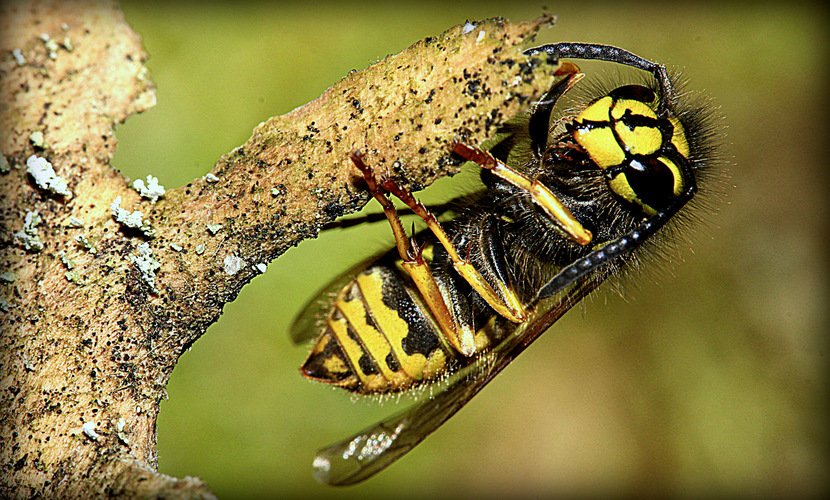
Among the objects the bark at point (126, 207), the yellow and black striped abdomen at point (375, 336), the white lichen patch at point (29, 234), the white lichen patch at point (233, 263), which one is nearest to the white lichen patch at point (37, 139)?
the bark at point (126, 207)

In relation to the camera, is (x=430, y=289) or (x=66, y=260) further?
(x=430, y=289)

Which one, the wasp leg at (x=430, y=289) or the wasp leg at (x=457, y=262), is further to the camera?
the wasp leg at (x=430, y=289)

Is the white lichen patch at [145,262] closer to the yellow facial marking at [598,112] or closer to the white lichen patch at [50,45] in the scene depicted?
the white lichen patch at [50,45]

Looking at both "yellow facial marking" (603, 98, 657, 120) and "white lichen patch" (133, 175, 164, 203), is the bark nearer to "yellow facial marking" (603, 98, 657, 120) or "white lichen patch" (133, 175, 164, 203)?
"white lichen patch" (133, 175, 164, 203)

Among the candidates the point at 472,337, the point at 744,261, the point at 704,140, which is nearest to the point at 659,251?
the point at 704,140

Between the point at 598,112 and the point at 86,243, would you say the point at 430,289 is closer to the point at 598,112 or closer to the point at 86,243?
the point at 598,112

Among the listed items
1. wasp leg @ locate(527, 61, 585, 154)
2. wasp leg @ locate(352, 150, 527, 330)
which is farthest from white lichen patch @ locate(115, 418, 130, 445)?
wasp leg @ locate(527, 61, 585, 154)

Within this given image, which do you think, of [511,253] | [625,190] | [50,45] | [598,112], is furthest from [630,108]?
[50,45]

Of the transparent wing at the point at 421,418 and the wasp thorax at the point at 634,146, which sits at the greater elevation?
the wasp thorax at the point at 634,146
